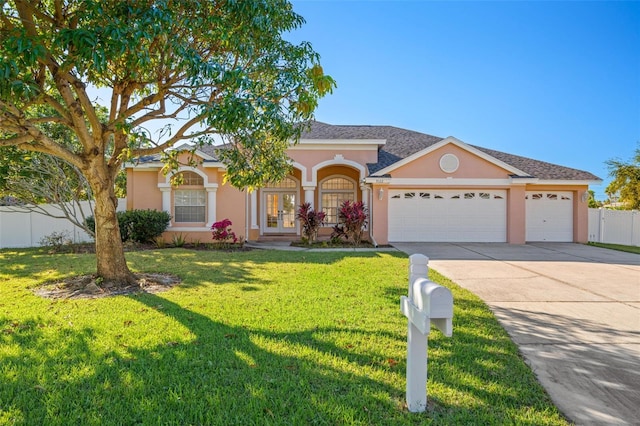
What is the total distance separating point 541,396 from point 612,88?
1942 centimetres

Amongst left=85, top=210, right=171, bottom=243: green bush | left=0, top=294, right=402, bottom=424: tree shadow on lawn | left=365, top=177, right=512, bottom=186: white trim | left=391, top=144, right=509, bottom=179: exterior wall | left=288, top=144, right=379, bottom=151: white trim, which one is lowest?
left=0, top=294, right=402, bottom=424: tree shadow on lawn

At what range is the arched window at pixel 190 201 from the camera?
14.9m

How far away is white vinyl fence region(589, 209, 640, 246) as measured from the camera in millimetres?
16484

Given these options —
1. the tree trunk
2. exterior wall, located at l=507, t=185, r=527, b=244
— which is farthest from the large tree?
exterior wall, located at l=507, t=185, r=527, b=244

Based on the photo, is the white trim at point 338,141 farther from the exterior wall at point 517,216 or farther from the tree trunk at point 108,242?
the tree trunk at point 108,242

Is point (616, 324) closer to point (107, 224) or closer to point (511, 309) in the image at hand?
point (511, 309)

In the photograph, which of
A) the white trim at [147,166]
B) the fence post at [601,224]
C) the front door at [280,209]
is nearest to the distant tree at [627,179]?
the fence post at [601,224]

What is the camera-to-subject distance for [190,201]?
1495 centimetres

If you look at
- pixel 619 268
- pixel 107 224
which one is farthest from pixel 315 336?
pixel 619 268

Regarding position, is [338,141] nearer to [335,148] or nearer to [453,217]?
[335,148]

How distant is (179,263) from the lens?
9.71 meters

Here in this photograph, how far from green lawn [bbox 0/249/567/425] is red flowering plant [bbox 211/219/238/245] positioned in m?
7.24

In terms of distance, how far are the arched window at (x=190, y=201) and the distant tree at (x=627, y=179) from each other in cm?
2381

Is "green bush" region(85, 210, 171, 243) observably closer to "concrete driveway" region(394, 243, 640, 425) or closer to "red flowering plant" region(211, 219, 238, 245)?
"red flowering plant" region(211, 219, 238, 245)
